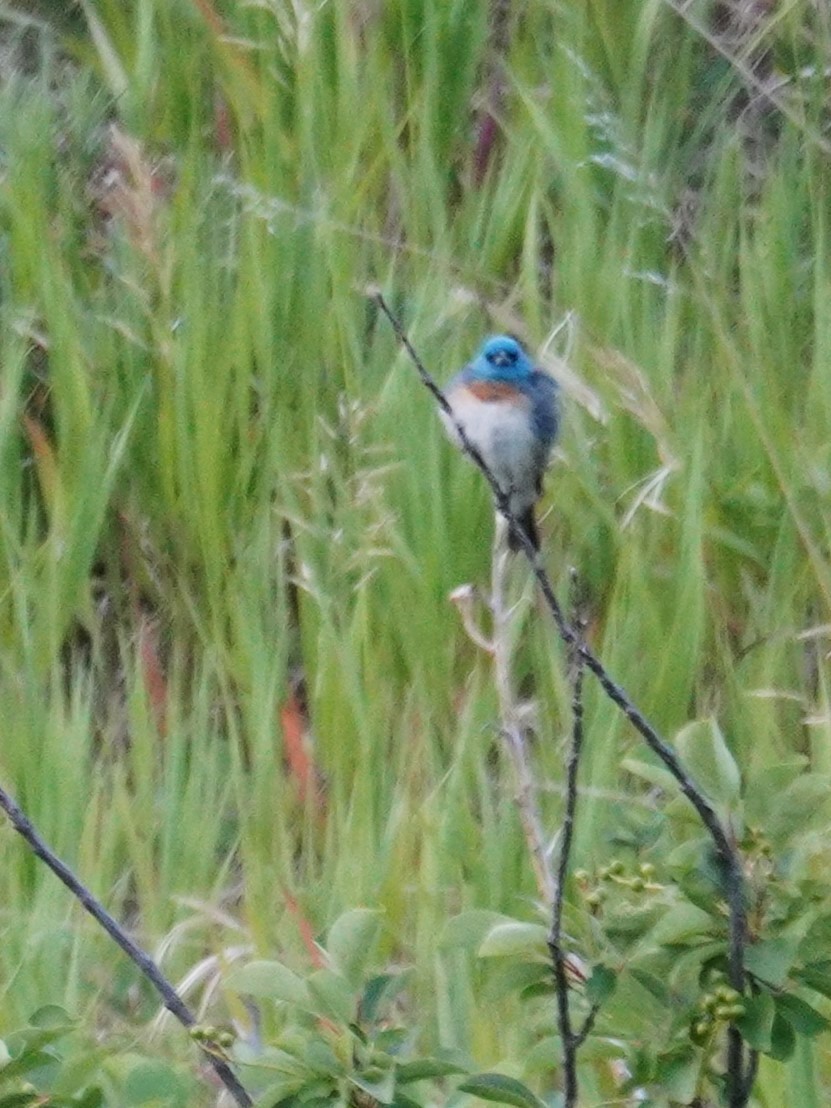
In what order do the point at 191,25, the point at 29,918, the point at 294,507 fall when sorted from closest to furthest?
the point at 29,918
the point at 294,507
the point at 191,25

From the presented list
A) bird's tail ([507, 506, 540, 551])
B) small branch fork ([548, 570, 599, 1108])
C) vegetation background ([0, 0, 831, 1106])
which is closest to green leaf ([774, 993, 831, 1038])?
small branch fork ([548, 570, 599, 1108])

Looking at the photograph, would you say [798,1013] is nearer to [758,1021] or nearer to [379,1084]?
[758,1021]

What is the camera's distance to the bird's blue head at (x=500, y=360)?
309 cm

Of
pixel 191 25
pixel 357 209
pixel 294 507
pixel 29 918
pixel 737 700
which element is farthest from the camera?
pixel 191 25

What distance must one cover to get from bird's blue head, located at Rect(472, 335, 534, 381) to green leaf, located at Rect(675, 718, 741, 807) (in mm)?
1835

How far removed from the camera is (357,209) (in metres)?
3.30

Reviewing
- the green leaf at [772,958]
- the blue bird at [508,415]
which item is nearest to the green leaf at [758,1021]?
the green leaf at [772,958]

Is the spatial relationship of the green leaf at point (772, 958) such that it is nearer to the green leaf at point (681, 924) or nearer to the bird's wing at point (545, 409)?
the green leaf at point (681, 924)

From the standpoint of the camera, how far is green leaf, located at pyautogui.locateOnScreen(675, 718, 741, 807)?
1268 mm

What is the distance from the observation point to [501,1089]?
4.02ft

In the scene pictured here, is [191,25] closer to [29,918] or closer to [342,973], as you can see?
[29,918]

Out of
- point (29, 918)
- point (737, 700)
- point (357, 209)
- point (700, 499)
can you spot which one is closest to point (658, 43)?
point (357, 209)

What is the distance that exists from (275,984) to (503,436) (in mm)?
1950

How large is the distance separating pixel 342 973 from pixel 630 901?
204mm
